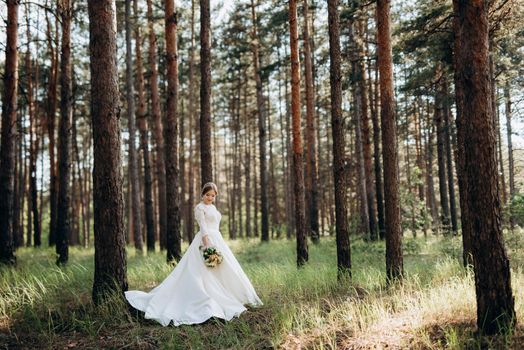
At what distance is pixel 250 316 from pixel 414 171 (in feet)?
40.5

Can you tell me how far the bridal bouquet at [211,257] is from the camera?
22.3ft

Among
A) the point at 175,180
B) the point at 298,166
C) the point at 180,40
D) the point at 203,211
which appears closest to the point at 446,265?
the point at 298,166

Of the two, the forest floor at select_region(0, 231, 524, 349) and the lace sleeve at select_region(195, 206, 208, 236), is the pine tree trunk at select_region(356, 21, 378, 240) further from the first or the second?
Answer: the lace sleeve at select_region(195, 206, 208, 236)

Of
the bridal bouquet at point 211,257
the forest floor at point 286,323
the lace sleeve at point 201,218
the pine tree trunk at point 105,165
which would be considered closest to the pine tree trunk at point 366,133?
the forest floor at point 286,323

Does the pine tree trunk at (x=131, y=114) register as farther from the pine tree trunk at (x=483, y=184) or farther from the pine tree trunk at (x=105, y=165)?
the pine tree trunk at (x=483, y=184)

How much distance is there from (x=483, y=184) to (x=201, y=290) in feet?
14.7

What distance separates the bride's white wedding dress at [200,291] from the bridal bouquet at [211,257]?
119 mm

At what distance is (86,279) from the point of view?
823cm

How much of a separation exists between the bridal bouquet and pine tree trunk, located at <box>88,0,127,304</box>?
139cm

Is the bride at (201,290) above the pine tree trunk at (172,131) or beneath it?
beneath

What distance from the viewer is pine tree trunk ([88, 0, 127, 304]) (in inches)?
253

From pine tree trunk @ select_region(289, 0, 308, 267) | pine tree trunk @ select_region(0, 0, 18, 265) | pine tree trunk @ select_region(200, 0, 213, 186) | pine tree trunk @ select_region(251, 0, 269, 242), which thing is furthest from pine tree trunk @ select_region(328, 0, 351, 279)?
pine tree trunk @ select_region(251, 0, 269, 242)

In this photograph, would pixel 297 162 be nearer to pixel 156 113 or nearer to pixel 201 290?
pixel 201 290

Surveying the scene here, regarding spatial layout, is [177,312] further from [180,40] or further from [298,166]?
[180,40]
